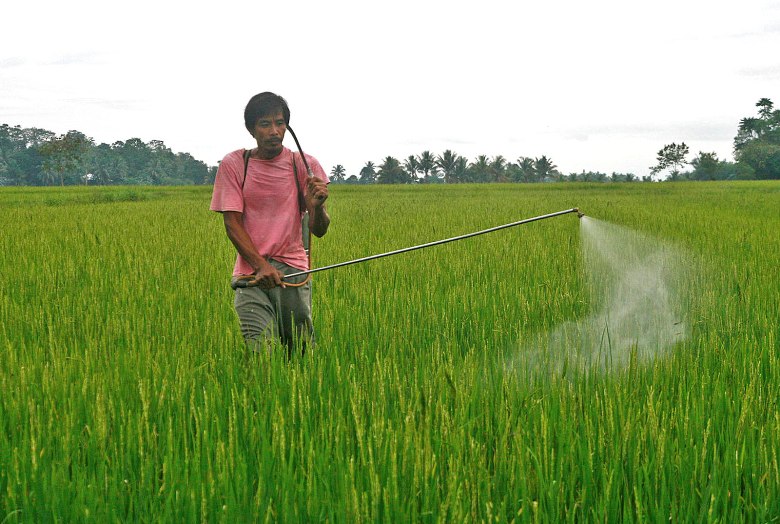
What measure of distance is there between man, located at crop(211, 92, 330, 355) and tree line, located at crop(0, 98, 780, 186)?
5856 cm

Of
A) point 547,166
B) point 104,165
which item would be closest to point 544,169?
point 547,166

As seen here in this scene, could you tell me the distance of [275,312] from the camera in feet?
9.66

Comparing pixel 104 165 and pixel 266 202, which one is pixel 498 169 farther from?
pixel 266 202

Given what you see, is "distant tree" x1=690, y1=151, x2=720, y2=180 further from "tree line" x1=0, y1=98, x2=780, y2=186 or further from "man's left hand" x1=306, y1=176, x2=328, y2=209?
"man's left hand" x1=306, y1=176, x2=328, y2=209

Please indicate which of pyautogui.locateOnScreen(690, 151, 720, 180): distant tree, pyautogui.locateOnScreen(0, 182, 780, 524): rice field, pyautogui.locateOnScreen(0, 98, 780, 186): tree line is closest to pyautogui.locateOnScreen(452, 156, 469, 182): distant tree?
pyautogui.locateOnScreen(0, 98, 780, 186): tree line

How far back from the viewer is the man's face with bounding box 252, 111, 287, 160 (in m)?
2.84

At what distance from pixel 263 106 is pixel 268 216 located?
1.49 ft

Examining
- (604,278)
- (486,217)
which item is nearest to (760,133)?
(486,217)

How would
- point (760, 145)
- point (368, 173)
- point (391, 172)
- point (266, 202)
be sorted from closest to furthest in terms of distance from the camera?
point (266, 202) → point (760, 145) → point (391, 172) → point (368, 173)

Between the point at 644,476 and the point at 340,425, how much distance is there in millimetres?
774

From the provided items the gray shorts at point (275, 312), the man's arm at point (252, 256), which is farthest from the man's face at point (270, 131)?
the gray shorts at point (275, 312)

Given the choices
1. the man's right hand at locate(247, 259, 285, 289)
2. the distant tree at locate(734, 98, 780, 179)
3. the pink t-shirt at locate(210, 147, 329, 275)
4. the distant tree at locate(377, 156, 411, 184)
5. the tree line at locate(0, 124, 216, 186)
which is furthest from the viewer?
the tree line at locate(0, 124, 216, 186)

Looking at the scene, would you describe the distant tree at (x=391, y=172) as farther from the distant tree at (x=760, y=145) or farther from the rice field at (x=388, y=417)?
the rice field at (x=388, y=417)

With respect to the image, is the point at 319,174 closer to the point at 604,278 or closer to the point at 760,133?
the point at 604,278
